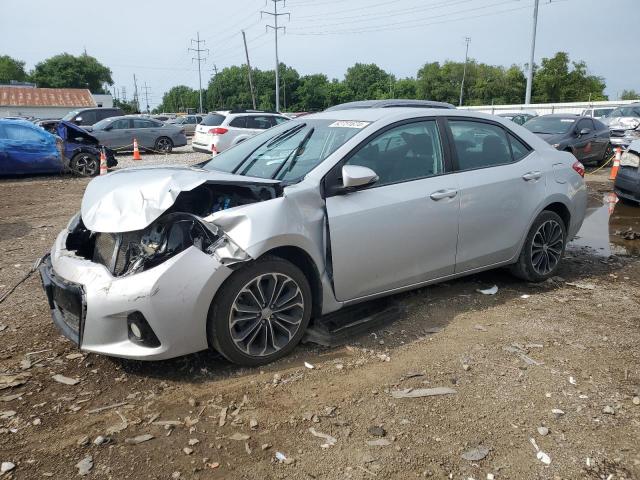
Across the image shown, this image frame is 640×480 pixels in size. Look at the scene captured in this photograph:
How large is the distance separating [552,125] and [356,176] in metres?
12.6

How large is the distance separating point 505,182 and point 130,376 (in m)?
3.45

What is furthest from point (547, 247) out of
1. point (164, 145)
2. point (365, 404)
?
point (164, 145)

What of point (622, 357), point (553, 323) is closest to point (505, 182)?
point (553, 323)

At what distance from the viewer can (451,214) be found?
4.29 metres

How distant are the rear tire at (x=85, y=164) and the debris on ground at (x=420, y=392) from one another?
42.9 ft

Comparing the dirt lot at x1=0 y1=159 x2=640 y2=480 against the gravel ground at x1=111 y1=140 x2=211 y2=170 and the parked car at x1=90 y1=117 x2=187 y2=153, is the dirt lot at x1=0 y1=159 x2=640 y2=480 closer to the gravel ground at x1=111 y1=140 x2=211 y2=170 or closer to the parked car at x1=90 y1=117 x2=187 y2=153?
the gravel ground at x1=111 y1=140 x2=211 y2=170

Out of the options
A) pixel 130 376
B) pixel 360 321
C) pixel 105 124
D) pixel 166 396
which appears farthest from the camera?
pixel 105 124

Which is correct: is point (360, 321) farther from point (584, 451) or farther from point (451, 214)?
point (584, 451)

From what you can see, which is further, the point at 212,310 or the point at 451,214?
the point at 451,214

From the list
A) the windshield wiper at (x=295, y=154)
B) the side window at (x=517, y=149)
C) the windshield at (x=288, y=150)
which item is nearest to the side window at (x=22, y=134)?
the windshield at (x=288, y=150)

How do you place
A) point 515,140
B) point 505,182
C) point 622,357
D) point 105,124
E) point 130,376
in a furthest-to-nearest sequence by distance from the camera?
point 105,124
point 515,140
point 505,182
point 622,357
point 130,376

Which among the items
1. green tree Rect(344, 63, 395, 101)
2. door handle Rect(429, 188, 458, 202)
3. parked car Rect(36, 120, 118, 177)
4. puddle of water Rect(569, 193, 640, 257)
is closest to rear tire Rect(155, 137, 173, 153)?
parked car Rect(36, 120, 118, 177)

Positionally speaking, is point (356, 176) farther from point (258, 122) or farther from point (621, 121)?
point (621, 121)

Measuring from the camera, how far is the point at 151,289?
3.08m
